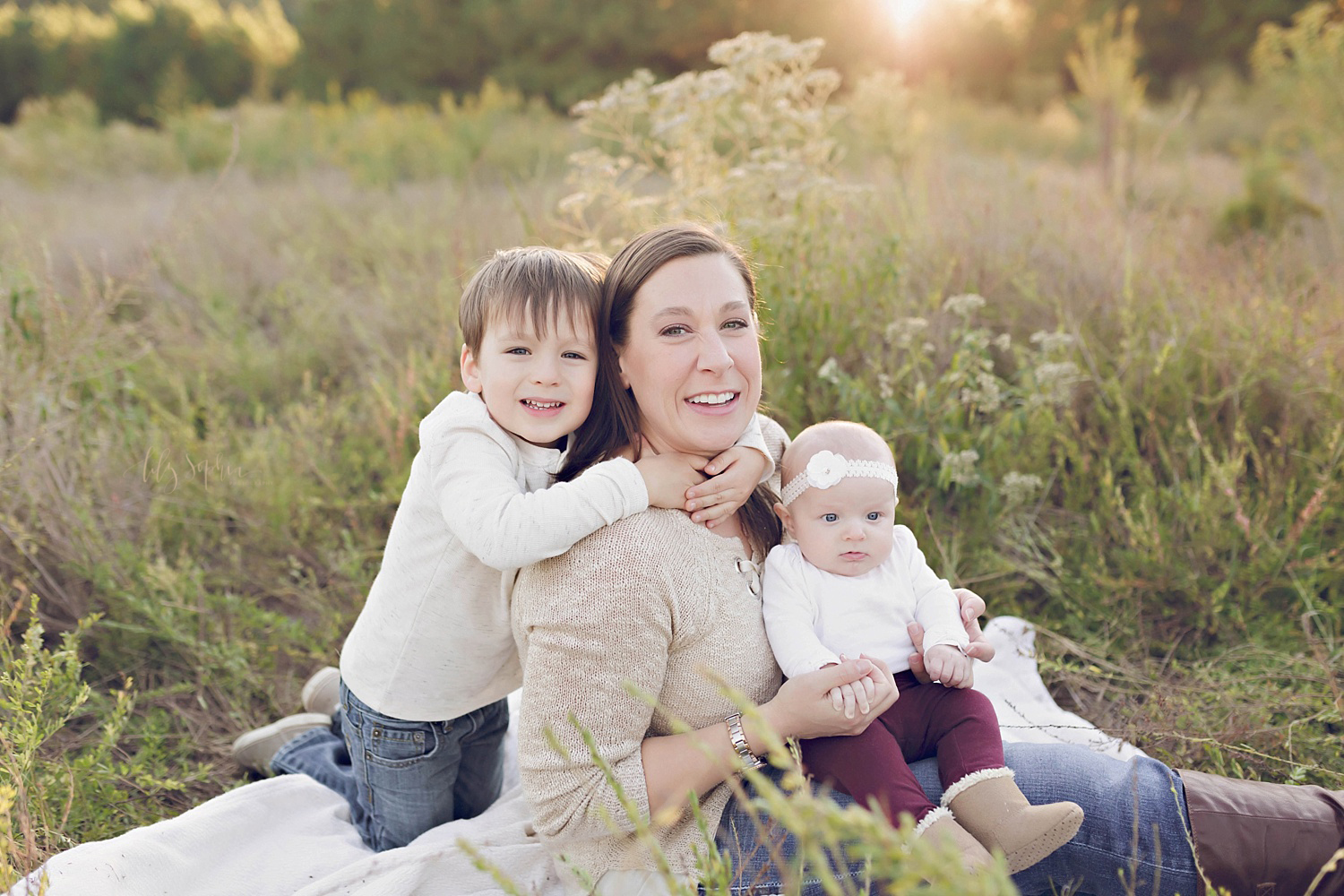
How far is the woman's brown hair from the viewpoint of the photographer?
1991 millimetres

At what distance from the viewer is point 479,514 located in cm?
178

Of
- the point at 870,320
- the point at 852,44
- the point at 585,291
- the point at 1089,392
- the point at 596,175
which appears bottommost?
the point at 1089,392

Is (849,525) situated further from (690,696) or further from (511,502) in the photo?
(511,502)

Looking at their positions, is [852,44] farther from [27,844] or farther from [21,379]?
[27,844]

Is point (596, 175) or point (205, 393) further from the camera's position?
point (205, 393)

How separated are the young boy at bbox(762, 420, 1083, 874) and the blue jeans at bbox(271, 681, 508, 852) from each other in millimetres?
904

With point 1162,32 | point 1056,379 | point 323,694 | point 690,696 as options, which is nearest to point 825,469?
point 690,696

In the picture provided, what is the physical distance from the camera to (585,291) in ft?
6.66

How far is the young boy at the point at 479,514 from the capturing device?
1.80 metres

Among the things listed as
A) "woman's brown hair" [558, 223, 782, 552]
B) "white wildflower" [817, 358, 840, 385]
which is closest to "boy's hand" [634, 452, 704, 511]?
"woman's brown hair" [558, 223, 782, 552]

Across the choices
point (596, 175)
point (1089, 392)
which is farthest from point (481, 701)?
point (1089, 392)

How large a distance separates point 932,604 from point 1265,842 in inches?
30.4

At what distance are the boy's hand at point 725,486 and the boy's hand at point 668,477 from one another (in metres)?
0.02

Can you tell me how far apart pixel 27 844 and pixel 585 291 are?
1.55 metres
